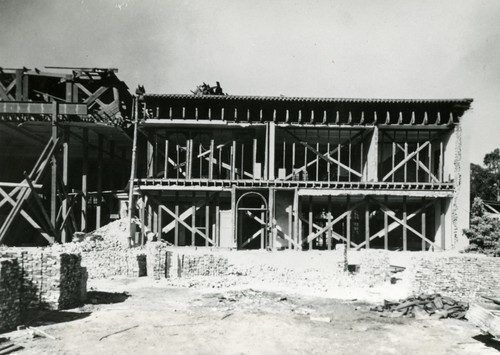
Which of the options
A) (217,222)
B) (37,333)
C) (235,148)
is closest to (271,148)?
(235,148)

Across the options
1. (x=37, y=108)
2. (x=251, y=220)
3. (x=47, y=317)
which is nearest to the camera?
(x=47, y=317)

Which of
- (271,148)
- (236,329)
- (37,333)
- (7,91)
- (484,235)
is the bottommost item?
(236,329)

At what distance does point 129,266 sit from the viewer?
1708 cm

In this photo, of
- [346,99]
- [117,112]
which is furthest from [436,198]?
[117,112]

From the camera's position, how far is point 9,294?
9875 millimetres

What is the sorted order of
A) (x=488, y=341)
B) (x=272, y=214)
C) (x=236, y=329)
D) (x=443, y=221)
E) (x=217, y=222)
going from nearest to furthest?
(x=488, y=341), (x=236, y=329), (x=272, y=214), (x=443, y=221), (x=217, y=222)

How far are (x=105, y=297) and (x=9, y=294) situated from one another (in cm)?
388

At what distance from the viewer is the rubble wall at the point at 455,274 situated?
14.5 meters

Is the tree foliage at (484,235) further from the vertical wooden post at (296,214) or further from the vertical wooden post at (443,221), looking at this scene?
the vertical wooden post at (296,214)

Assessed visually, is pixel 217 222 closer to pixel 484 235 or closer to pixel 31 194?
pixel 31 194

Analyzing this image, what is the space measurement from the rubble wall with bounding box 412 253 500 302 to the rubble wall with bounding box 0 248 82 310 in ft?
39.6

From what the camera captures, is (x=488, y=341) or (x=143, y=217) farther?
(x=143, y=217)

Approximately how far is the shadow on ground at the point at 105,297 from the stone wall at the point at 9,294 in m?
2.87

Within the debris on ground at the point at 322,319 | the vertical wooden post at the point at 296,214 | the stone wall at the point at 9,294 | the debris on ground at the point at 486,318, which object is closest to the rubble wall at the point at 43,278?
the stone wall at the point at 9,294
